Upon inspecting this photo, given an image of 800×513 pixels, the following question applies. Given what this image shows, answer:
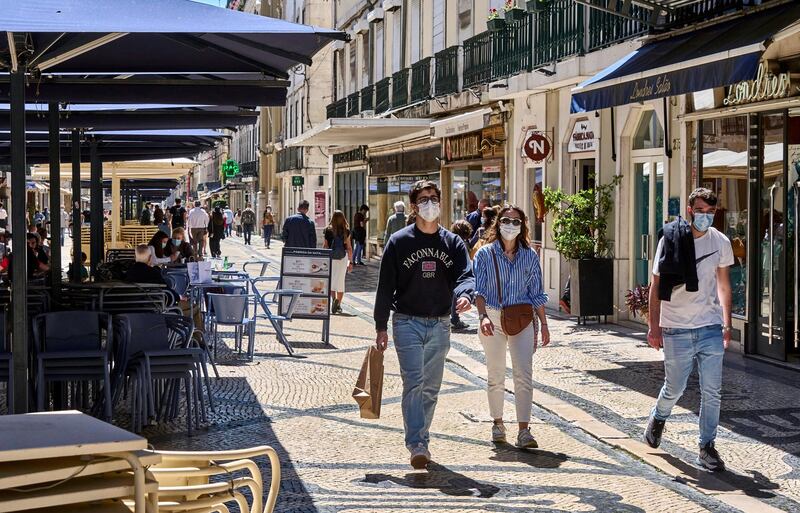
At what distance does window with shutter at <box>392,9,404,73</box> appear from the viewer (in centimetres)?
3192

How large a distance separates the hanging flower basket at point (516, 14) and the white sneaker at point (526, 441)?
43.1 ft

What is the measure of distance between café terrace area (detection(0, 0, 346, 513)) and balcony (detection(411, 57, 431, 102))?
14408 millimetres

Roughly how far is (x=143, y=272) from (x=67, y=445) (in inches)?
353

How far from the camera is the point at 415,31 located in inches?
1195

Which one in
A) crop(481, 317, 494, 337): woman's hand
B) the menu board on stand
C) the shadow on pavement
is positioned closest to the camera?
the shadow on pavement

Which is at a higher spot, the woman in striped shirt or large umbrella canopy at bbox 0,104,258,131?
large umbrella canopy at bbox 0,104,258,131

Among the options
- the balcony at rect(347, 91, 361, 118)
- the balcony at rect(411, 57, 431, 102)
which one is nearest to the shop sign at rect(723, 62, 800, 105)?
the balcony at rect(411, 57, 431, 102)

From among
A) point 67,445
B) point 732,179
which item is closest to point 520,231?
point 67,445

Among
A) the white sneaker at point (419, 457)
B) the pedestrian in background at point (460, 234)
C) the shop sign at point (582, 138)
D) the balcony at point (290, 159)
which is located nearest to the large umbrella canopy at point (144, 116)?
the pedestrian in background at point (460, 234)

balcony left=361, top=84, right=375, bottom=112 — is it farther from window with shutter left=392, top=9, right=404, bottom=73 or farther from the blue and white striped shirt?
the blue and white striped shirt

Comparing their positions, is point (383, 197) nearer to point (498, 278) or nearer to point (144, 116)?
point (144, 116)

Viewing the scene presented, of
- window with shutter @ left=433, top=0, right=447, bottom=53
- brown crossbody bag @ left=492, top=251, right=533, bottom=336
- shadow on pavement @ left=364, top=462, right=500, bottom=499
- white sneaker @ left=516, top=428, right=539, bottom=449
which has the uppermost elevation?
window with shutter @ left=433, top=0, right=447, bottom=53

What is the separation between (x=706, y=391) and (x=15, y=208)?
4.42m

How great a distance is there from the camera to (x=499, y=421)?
29.0ft
